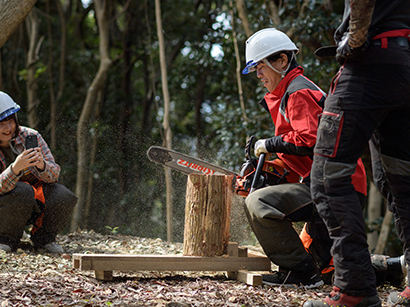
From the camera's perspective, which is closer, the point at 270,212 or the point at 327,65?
the point at 270,212

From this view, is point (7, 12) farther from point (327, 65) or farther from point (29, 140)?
point (327, 65)

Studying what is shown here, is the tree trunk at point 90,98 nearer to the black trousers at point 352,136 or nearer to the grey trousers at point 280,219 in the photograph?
the grey trousers at point 280,219

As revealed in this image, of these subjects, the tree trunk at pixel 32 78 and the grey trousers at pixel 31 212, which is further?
the tree trunk at pixel 32 78

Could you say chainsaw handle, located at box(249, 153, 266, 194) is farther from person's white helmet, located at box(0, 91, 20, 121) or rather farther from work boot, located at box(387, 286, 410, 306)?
person's white helmet, located at box(0, 91, 20, 121)

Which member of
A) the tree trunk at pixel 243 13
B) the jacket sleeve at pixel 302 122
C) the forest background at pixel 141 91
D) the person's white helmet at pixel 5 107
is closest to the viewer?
the jacket sleeve at pixel 302 122

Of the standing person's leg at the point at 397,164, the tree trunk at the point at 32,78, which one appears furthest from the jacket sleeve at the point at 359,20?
the tree trunk at the point at 32,78

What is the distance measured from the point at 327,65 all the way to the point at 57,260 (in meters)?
4.90

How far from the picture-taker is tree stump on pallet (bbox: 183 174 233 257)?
3.42 m

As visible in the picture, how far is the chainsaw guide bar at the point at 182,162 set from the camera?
4.08 metres

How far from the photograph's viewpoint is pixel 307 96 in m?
3.15

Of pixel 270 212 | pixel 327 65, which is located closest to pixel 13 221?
pixel 270 212

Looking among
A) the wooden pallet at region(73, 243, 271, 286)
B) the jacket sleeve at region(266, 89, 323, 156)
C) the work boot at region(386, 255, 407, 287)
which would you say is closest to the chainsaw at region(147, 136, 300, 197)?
the jacket sleeve at region(266, 89, 323, 156)

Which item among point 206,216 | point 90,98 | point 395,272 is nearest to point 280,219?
point 206,216

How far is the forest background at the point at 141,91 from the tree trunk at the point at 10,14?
3.38m
